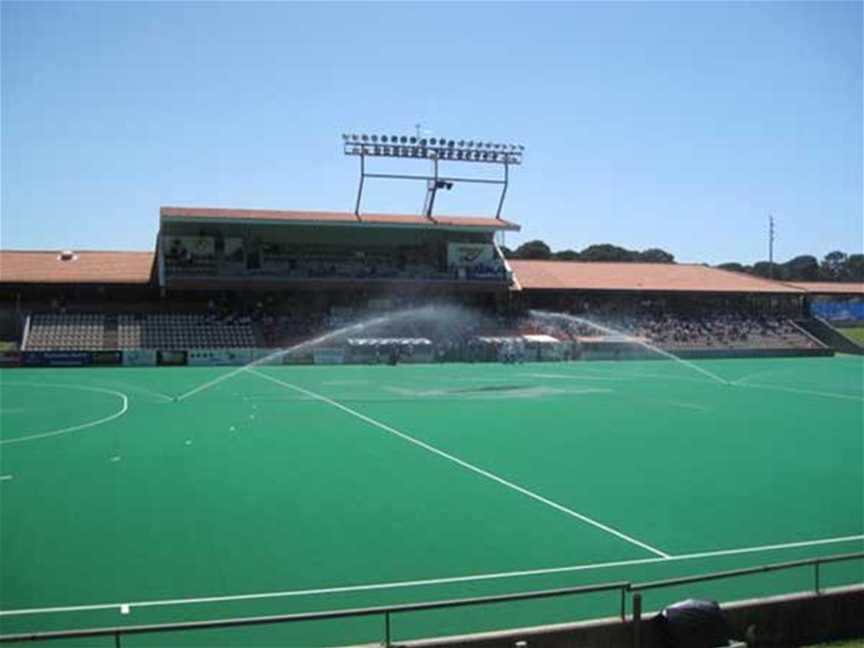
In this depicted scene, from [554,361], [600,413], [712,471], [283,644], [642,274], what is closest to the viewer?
[283,644]

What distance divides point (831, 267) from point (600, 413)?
496 feet

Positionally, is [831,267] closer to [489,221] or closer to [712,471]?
[489,221]

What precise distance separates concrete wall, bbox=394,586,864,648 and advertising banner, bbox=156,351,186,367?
50.8 meters

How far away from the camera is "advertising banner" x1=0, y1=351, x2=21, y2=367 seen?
53197 mm

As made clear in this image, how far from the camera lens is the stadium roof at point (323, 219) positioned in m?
63.7

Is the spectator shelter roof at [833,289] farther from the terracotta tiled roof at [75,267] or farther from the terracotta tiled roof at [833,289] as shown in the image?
the terracotta tiled roof at [75,267]

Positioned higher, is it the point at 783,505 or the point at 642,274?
the point at 642,274

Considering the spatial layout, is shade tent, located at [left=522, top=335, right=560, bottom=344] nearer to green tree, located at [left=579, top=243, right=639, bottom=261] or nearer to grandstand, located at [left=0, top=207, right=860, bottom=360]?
grandstand, located at [left=0, top=207, right=860, bottom=360]

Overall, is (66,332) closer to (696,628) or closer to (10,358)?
(10,358)

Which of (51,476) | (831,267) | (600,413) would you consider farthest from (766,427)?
(831,267)

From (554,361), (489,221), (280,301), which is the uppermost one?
(489,221)

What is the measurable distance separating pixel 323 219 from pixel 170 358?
1701cm

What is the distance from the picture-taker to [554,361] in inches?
2520

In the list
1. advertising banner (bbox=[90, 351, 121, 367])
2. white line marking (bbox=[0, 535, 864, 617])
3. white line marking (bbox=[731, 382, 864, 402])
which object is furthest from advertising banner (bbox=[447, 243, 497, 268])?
white line marking (bbox=[0, 535, 864, 617])
